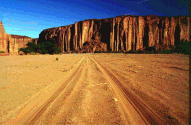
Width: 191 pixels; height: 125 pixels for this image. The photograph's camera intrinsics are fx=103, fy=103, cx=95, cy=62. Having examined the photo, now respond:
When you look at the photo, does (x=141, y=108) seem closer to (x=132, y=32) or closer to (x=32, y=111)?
(x=32, y=111)

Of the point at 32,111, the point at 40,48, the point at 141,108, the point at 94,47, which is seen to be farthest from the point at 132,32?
the point at 32,111

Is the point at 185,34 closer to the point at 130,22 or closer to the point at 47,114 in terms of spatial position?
the point at 130,22

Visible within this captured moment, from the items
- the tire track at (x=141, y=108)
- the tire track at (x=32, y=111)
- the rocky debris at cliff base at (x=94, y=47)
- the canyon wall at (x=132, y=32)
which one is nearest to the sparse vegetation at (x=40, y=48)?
the rocky debris at cliff base at (x=94, y=47)

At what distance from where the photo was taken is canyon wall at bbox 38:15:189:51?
7862cm

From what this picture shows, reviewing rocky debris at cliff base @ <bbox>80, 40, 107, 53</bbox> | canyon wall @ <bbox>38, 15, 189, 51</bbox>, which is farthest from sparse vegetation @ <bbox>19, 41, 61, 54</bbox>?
canyon wall @ <bbox>38, 15, 189, 51</bbox>

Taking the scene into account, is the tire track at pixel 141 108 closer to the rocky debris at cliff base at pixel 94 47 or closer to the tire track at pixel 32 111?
the tire track at pixel 32 111

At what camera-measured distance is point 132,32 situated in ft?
270

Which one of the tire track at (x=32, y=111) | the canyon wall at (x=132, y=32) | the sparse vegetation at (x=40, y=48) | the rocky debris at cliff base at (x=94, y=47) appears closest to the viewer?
the tire track at (x=32, y=111)

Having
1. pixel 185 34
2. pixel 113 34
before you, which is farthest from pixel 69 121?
pixel 185 34

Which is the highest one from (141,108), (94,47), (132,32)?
(132,32)

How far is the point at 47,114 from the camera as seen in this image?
2.15 m

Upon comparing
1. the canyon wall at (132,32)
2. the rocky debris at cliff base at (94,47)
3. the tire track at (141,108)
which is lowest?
the tire track at (141,108)

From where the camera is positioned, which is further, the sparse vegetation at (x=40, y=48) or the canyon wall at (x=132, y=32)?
the canyon wall at (x=132, y=32)

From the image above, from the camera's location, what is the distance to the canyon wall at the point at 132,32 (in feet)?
258
